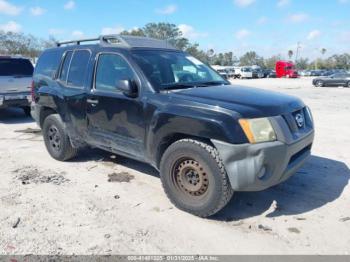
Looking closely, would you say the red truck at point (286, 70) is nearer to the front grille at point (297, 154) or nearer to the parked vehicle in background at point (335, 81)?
the parked vehicle in background at point (335, 81)

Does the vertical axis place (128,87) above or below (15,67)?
below

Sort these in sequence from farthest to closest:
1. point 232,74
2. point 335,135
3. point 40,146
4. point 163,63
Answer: point 232,74 < point 335,135 < point 40,146 < point 163,63

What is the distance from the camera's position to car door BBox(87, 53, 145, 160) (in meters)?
4.40

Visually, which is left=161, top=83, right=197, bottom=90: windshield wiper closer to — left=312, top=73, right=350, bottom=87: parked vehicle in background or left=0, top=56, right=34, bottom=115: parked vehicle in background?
left=0, top=56, right=34, bottom=115: parked vehicle in background

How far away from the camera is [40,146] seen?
715cm

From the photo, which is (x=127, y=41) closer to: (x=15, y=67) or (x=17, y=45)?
(x=15, y=67)

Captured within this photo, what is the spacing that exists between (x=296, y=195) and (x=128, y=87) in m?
2.59

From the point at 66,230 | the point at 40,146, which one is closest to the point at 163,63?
the point at 66,230

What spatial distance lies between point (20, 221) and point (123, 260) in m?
1.45

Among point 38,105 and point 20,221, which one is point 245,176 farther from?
point 38,105

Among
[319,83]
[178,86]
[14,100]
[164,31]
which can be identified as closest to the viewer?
[178,86]

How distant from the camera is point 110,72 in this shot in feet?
15.6

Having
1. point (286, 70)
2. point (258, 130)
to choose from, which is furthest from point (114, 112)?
point (286, 70)

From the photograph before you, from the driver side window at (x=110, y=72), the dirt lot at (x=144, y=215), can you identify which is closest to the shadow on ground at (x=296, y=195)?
the dirt lot at (x=144, y=215)
